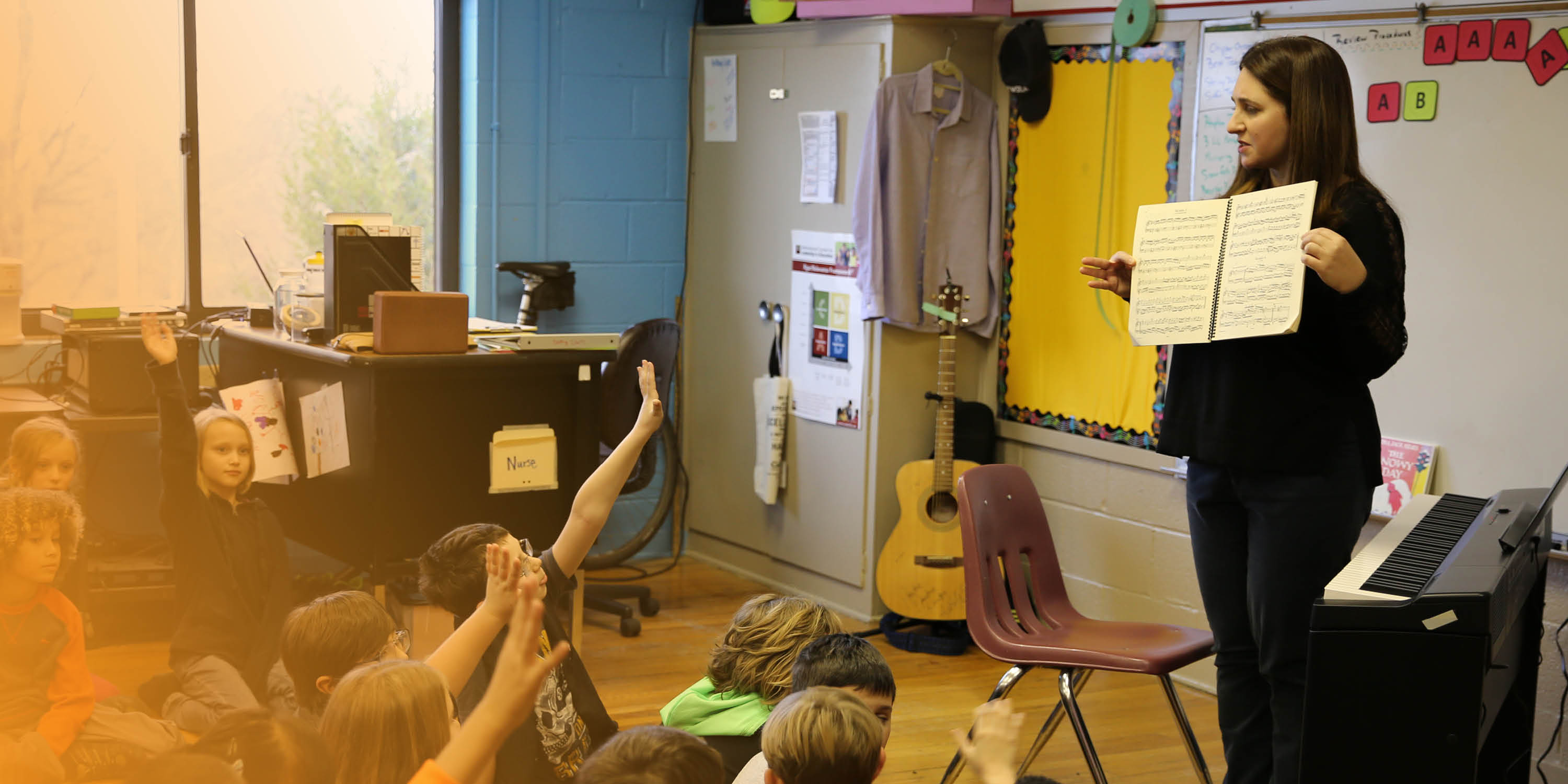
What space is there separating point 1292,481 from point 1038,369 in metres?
2.19

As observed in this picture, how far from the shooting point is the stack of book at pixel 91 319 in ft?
11.0

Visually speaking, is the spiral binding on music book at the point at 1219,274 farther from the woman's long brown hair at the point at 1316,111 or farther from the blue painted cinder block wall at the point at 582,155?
the blue painted cinder block wall at the point at 582,155

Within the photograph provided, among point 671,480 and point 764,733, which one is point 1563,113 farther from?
point 671,480

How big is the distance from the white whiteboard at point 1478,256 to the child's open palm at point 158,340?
2644 mm

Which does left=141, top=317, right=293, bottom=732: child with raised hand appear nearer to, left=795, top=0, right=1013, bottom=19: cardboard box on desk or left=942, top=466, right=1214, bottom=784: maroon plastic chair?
left=942, top=466, right=1214, bottom=784: maroon plastic chair

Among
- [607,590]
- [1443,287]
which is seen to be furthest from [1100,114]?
[607,590]

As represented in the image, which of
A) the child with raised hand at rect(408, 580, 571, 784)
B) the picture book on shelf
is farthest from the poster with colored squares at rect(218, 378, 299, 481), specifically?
the picture book on shelf

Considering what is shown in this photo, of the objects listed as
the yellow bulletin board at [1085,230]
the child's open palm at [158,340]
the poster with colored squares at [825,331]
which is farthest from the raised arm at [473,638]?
the poster with colored squares at [825,331]

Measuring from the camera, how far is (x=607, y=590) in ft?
14.0

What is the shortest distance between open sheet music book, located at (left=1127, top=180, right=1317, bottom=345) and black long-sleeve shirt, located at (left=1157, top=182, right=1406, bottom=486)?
0.05 m

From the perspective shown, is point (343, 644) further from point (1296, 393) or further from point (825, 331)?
point (825, 331)

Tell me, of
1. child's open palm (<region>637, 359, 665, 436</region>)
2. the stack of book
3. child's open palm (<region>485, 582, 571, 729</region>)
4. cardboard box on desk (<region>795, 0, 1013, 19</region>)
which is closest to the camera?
child's open palm (<region>485, 582, 571, 729</region>)

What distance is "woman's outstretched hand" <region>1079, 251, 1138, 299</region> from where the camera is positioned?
1.97 meters

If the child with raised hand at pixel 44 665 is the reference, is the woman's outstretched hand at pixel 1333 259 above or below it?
above
